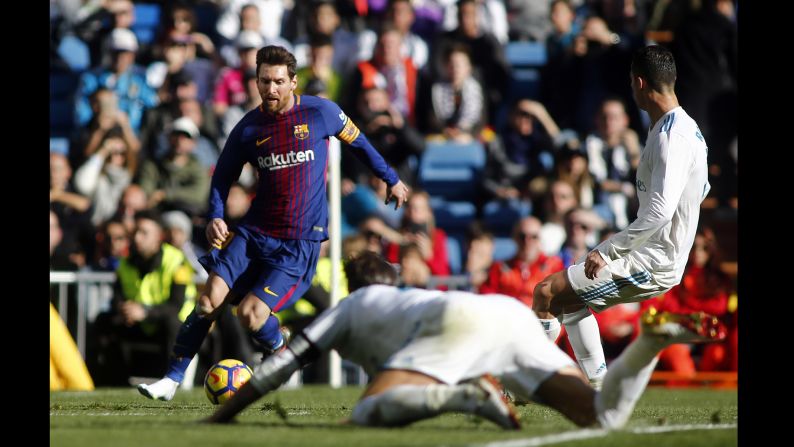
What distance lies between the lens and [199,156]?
50.8 ft

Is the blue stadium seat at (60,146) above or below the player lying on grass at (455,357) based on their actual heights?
below

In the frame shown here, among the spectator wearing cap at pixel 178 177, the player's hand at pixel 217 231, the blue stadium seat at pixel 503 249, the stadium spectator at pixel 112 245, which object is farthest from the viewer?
the blue stadium seat at pixel 503 249

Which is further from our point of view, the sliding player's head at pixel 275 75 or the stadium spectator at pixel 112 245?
the stadium spectator at pixel 112 245

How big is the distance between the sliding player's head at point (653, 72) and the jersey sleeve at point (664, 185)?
1.21 ft

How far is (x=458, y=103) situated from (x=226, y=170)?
7.83 metres

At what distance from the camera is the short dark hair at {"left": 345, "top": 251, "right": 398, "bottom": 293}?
674 centimetres

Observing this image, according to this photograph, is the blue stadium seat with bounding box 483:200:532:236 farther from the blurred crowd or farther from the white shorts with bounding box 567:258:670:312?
the white shorts with bounding box 567:258:670:312

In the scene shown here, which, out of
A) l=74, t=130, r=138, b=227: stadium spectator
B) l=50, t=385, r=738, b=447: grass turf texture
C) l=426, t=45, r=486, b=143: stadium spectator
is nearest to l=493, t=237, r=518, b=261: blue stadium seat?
l=426, t=45, r=486, b=143: stadium spectator

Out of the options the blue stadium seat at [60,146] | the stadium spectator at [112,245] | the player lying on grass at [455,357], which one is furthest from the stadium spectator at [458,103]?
the player lying on grass at [455,357]

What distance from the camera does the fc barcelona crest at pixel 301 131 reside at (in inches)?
348

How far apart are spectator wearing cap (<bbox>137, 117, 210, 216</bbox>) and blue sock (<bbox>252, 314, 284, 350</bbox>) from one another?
5.57 metres

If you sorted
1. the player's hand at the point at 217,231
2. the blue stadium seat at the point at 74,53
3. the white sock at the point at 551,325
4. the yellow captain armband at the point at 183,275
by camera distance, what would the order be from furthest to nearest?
the blue stadium seat at the point at 74,53 < the yellow captain armband at the point at 183,275 < the player's hand at the point at 217,231 < the white sock at the point at 551,325

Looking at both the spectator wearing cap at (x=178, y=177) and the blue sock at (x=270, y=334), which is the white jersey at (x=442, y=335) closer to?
the blue sock at (x=270, y=334)
